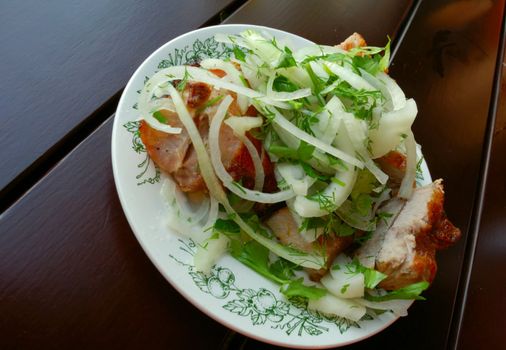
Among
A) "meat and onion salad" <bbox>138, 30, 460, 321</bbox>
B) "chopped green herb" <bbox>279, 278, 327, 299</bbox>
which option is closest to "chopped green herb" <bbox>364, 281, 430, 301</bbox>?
"meat and onion salad" <bbox>138, 30, 460, 321</bbox>

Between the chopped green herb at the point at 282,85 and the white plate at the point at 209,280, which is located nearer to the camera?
the white plate at the point at 209,280

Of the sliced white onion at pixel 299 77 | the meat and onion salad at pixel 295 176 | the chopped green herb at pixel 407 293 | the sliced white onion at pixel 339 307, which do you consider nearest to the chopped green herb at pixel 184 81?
the meat and onion salad at pixel 295 176

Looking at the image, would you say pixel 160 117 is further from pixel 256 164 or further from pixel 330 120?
pixel 330 120

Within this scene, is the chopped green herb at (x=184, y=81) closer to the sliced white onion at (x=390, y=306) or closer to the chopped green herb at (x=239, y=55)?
the chopped green herb at (x=239, y=55)

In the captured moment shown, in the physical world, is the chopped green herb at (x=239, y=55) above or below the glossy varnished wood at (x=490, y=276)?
above

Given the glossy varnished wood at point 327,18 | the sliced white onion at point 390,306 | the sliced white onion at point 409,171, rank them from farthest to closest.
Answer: the glossy varnished wood at point 327,18, the sliced white onion at point 409,171, the sliced white onion at point 390,306

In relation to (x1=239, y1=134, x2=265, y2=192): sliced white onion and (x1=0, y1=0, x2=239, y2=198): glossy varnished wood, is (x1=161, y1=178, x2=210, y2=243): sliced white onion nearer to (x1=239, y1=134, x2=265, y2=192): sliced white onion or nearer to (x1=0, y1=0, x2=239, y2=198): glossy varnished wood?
(x1=239, y1=134, x2=265, y2=192): sliced white onion
